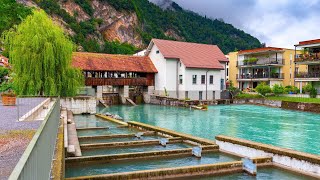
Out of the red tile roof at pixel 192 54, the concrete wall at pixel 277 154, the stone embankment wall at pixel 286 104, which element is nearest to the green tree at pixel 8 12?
the concrete wall at pixel 277 154

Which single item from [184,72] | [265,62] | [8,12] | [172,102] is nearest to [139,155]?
[8,12]

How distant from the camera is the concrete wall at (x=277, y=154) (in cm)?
1213

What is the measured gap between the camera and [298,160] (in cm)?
1255

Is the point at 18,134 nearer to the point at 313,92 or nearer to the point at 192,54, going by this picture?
the point at 313,92

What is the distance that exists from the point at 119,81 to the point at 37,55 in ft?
68.0

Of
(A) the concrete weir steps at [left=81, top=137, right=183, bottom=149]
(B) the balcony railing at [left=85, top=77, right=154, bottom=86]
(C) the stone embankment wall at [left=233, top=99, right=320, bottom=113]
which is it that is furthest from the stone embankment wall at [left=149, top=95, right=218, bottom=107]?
(A) the concrete weir steps at [left=81, top=137, right=183, bottom=149]

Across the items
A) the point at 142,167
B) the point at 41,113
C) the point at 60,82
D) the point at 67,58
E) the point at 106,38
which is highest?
the point at 106,38

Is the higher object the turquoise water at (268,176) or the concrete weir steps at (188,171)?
the concrete weir steps at (188,171)

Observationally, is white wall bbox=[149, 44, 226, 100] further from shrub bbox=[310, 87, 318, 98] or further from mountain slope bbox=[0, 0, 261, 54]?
mountain slope bbox=[0, 0, 261, 54]

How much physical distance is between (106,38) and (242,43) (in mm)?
65893

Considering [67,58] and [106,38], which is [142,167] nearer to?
[67,58]

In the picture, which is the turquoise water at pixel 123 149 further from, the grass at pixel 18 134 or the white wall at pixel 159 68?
the white wall at pixel 159 68

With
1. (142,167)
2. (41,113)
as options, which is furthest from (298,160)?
(41,113)

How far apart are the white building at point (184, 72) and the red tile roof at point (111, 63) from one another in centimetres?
197
